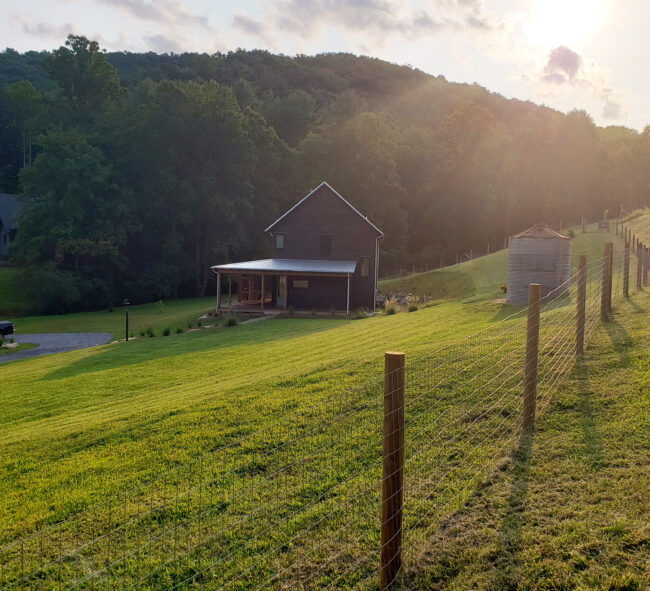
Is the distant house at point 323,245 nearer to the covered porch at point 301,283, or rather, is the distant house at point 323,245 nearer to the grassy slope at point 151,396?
the covered porch at point 301,283

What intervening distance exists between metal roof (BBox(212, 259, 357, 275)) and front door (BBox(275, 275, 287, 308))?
0.88 meters

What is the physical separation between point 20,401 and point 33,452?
5315 mm

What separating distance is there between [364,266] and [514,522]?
2960 centimetres

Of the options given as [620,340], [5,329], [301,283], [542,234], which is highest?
[542,234]

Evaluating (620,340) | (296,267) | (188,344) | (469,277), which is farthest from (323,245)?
(620,340)

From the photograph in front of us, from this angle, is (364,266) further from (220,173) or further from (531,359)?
(531,359)

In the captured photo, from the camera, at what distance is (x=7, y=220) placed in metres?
57.9

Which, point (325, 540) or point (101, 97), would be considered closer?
point (325, 540)

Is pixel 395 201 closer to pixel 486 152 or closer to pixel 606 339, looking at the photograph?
pixel 486 152

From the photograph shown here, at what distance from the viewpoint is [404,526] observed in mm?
4867

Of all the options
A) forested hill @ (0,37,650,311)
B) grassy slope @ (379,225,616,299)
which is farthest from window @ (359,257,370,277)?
forested hill @ (0,37,650,311)

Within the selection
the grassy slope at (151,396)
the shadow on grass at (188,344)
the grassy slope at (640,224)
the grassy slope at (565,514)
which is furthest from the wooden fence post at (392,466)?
the grassy slope at (640,224)

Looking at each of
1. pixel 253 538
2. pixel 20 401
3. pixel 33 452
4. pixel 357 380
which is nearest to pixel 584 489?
pixel 253 538

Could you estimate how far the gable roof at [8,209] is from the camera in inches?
2277
